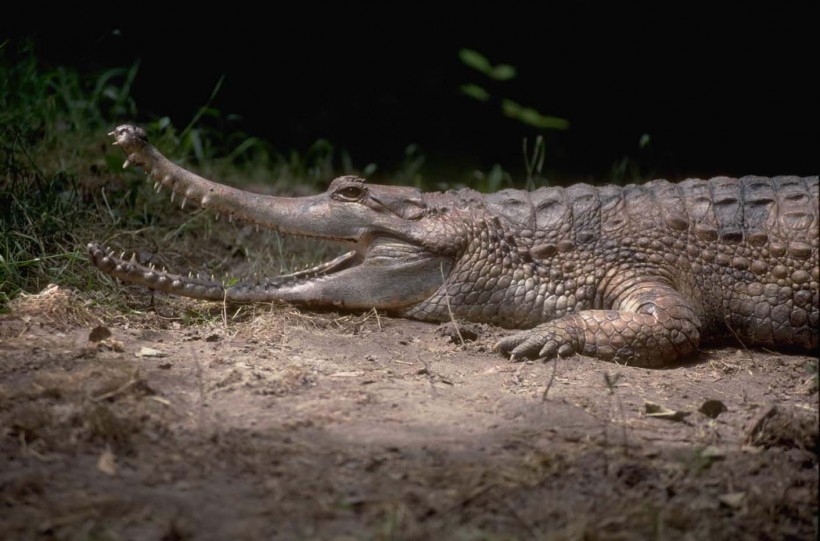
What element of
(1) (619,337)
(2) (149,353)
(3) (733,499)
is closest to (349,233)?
(2) (149,353)

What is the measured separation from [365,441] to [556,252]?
2.21 meters

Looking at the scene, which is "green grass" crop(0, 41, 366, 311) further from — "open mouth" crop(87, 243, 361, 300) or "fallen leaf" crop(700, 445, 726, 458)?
"fallen leaf" crop(700, 445, 726, 458)

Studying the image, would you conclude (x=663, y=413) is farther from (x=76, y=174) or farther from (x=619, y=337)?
(x=76, y=174)

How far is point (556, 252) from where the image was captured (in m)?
4.86

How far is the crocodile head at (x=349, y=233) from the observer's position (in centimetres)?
466

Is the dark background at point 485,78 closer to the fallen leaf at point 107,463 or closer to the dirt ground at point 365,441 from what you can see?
the dirt ground at point 365,441

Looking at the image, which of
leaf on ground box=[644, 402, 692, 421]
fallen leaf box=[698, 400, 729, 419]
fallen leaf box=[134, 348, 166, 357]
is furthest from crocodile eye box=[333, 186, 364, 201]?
fallen leaf box=[698, 400, 729, 419]

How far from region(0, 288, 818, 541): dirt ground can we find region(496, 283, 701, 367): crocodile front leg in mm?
107

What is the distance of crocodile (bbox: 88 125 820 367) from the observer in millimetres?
4668

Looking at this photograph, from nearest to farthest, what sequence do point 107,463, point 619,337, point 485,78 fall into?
point 107,463 → point 619,337 → point 485,78

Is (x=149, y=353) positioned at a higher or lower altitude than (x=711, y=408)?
lower

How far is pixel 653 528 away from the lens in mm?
2566

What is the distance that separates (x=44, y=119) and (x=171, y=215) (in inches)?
50.3

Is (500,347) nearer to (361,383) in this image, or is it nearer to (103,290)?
(361,383)
